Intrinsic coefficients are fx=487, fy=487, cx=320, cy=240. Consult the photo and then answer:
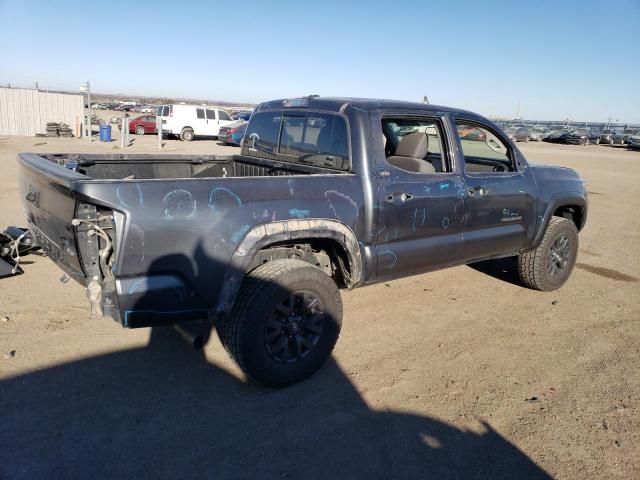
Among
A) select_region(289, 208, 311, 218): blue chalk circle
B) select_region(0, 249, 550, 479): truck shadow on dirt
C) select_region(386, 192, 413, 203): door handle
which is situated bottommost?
select_region(0, 249, 550, 479): truck shadow on dirt

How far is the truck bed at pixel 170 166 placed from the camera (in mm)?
4039

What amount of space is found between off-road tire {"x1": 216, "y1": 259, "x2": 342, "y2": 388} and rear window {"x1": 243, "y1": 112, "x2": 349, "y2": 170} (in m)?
0.94

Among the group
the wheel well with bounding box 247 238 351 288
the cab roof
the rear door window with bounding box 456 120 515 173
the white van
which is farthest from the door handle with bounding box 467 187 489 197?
the white van

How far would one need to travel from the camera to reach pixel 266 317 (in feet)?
10.2

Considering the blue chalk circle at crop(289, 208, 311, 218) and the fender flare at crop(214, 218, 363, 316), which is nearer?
the fender flare at crop(214, 218, 363, 316)

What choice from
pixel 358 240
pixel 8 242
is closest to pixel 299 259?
pixel 358 240

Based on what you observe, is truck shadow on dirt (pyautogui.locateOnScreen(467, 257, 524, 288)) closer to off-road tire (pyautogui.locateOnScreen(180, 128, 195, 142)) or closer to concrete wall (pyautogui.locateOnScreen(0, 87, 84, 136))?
off-road tire (pyautogui.locateOnScreen(180, 128, 195, 142))

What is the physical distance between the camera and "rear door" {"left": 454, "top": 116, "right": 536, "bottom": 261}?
169 inches

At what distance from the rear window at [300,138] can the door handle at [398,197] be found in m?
0.39

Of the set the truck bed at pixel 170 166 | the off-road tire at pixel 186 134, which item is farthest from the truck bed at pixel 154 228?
the off-road tire at pixel 186 134

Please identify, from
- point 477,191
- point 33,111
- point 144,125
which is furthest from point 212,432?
point 144,125

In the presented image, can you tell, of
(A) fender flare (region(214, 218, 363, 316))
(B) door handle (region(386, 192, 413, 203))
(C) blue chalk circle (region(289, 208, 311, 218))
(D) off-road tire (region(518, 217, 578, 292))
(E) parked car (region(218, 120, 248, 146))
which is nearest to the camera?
(A) fender flare (region(214, 218, 363, 316))

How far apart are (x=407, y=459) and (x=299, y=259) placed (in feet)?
4.97

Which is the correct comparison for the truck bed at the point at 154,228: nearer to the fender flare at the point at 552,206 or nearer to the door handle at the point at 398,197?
the door handle at the point at 398,197
